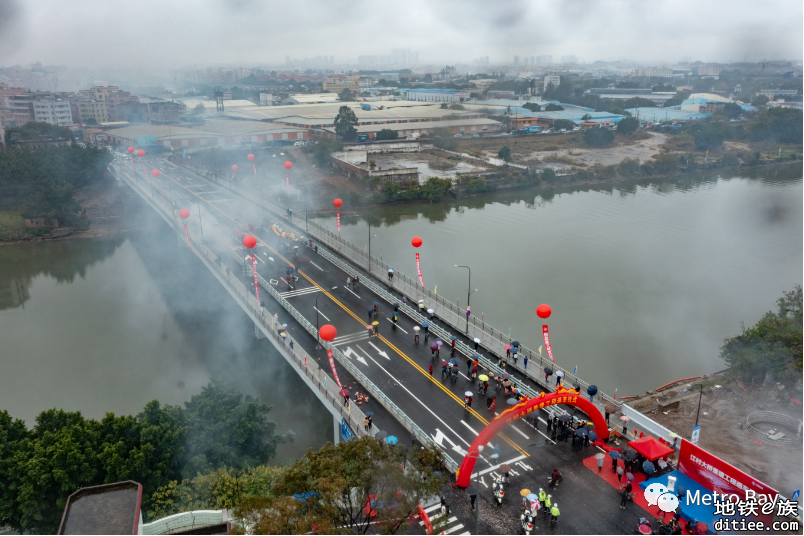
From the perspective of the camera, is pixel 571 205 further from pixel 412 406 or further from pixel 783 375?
pixel 412 406

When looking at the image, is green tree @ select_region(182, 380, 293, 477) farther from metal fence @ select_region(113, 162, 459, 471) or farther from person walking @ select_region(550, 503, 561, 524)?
person walking @ select_region(550, 503, 561, 524)

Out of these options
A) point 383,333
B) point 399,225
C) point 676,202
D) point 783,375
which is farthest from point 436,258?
point 676,202

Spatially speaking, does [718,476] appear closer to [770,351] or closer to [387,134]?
[770,351]

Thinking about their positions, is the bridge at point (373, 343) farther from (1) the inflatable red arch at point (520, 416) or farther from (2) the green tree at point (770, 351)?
(2) the green tree at point (770, 351)

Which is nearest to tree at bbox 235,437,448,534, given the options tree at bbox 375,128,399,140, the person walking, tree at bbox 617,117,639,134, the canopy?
the person walking

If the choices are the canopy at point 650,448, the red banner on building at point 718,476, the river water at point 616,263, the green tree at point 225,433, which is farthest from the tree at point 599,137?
the green tree at point 225,433

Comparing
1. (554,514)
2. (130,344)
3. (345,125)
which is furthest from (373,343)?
(345,125)
